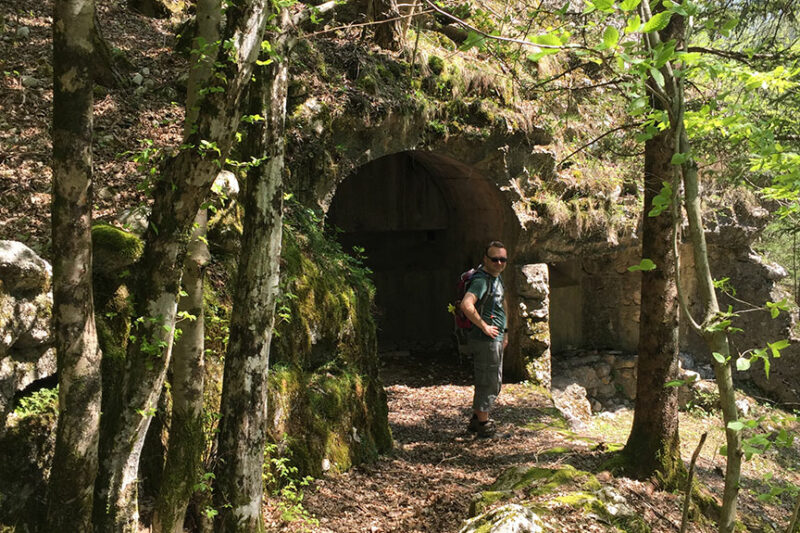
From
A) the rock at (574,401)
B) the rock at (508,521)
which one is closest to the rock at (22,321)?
the rock at (508,521)

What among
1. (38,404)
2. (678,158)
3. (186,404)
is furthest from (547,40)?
(38,404)

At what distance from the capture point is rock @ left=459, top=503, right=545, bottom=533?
115 inches

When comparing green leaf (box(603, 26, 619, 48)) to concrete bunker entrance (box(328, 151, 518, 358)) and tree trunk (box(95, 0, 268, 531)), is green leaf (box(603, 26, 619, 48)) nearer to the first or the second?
tree trunk (box(95, 0, 268, 531))

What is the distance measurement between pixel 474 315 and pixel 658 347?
156 centimetres

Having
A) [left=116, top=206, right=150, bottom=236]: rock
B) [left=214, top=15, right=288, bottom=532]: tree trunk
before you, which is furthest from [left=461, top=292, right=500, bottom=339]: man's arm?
[left=116, top=206, right=150, bottom=236]: rock

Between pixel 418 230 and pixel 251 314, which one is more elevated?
pixel 418 230

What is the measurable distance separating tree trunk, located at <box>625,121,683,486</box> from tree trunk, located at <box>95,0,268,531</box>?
11.2 ft

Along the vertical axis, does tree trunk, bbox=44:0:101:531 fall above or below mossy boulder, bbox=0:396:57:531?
above

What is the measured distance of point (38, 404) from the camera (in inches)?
104

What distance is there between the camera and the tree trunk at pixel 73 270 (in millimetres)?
2277

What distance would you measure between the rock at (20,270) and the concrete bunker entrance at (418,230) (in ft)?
20.2

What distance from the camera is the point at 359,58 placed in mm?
6512

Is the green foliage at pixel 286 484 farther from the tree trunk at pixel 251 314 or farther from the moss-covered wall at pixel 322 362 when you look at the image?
the tree trunk at pixel 251 314

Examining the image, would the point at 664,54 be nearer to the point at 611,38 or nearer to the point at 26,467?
the point at 611,38
